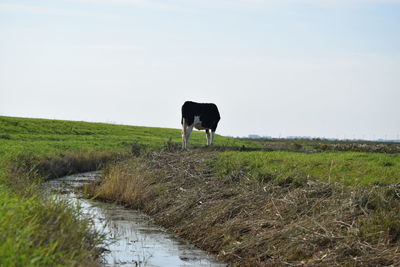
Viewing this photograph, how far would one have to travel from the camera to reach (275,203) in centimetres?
1415

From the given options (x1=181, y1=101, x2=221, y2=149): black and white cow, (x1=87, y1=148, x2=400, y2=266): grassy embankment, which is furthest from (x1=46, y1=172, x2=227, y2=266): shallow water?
(x1=181, y1=101, x2=221, y2=149): black and white cow

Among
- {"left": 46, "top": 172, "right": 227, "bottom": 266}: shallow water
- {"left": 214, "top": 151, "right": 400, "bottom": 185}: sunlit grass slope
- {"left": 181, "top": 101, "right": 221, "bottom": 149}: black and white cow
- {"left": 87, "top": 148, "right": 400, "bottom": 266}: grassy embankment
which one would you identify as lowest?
{"left": 46, "top": 172, "right": 227, "bottom": 266}: shallow water

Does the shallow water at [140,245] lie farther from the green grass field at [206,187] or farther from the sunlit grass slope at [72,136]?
the sunlit grass slope at [72,136]

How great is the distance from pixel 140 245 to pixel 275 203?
330 centimetres

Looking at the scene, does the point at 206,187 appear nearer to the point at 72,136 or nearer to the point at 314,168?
the point at 314,168

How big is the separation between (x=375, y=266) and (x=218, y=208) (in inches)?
219

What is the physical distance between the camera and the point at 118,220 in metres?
17.2

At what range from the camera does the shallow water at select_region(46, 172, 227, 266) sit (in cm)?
1259

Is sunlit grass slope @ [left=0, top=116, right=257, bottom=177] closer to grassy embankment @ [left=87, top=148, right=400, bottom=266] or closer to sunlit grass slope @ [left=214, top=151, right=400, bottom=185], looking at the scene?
grassy embankment @ [left=87, top=148, right=400, bottom=266]

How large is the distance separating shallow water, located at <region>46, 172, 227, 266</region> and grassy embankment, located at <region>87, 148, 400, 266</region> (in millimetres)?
382

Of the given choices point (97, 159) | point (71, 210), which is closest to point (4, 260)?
point (71, 210)

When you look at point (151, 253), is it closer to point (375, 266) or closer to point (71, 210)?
point (71, 210)

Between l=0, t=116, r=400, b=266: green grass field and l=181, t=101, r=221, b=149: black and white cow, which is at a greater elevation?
l=181, t=101, r=221, b=149: black and white cow

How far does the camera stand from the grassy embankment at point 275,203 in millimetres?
11117
